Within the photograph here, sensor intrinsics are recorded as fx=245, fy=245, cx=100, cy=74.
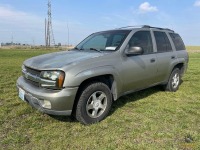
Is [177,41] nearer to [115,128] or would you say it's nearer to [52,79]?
[115,128]

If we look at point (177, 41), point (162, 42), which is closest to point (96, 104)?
point (162, 42)

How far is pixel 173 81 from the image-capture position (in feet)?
22.4

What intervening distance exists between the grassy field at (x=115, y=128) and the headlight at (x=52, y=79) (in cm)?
80

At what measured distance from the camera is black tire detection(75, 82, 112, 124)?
4.12m

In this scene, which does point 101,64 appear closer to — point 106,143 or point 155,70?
point 106,143

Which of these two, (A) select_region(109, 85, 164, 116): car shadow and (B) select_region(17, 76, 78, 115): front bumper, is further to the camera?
(A) select_region(109, 85, 164, 116): car shadow

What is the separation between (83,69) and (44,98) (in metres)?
0.78

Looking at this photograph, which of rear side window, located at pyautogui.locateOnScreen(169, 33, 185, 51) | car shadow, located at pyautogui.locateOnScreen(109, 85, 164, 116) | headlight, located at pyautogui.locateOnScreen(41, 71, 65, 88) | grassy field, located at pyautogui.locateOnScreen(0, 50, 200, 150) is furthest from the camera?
rear side window, located at pyautogui.locateOnScreen(169, 33, 185, 51)

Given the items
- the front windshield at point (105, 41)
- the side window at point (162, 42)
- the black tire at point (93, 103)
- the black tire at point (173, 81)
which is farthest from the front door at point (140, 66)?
the black tire at point (173, 81)

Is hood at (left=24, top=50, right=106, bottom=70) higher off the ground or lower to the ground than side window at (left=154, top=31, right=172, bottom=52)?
lower

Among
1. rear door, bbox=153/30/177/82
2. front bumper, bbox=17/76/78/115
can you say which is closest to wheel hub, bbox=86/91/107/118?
front bumper, bbox=17/76/78/115

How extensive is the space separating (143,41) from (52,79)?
8.24ft

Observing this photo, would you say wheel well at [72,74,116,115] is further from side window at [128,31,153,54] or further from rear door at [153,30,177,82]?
rear door at [153,30,177,82]

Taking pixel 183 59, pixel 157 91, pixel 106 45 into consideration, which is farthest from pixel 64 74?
pixel 183 59
